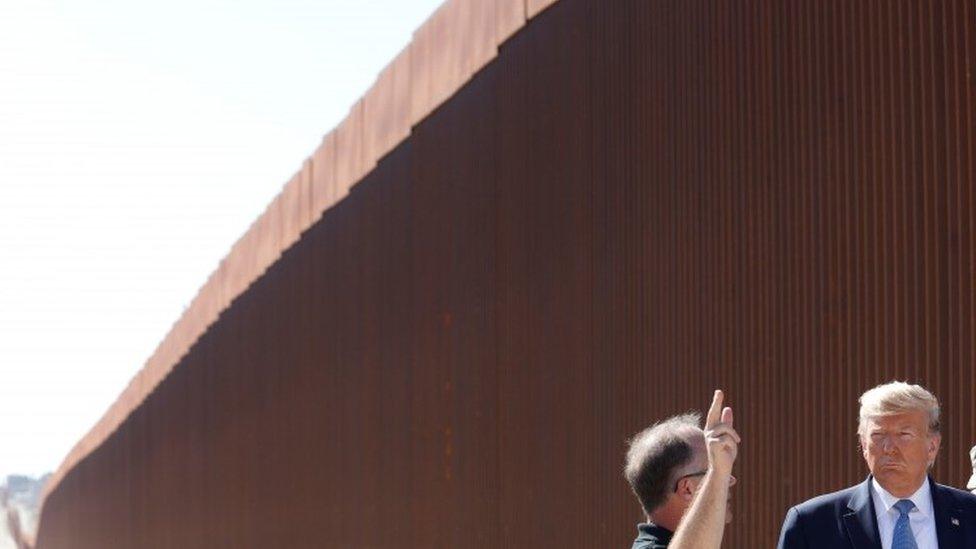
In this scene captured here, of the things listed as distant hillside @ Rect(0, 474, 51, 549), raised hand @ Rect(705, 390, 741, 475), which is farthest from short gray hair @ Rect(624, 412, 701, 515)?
distant hillside @ Rect(0, 474, 51, 549)

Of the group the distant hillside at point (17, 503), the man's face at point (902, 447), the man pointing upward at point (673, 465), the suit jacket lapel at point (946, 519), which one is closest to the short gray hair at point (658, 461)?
the man pointing upward at point (673, 465)

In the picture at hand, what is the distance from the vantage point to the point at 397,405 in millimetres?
14086

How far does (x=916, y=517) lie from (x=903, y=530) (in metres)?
0.04

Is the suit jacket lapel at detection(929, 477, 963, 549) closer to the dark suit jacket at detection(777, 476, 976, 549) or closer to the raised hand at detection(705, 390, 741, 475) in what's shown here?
the dark suit jacket at detection(777, 476, 976, 549)

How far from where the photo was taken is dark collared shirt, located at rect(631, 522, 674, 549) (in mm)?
3793

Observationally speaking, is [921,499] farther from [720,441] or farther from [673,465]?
[720,441]

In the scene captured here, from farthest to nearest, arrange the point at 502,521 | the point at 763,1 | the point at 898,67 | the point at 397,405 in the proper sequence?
1. the point at 397,405
2. the point at 502,521
3. the point at 763,1
4. the point at 898,67

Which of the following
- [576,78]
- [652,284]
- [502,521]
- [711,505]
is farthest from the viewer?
[502,521]

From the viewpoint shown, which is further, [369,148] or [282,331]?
[282,331]

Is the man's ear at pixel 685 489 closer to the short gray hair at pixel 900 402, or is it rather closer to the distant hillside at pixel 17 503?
the short gray hair at pixel 900 402

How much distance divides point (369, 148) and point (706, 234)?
6943 mm

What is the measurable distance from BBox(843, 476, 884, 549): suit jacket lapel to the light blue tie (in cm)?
4

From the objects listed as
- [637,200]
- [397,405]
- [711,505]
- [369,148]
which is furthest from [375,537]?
[711,505]

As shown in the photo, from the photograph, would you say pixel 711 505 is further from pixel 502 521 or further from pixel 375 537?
pixel 375 537
